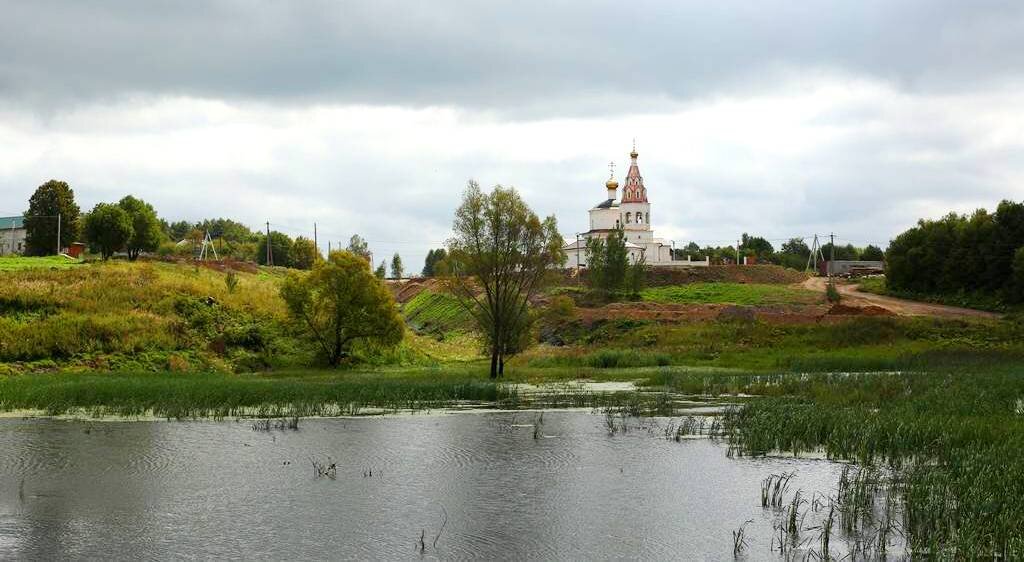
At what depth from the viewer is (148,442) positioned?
27.6m

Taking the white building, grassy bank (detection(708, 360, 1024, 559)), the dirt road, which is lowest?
grassy bank (detection(708, 360, 1024, 559))

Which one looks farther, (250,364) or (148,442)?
(250,364)

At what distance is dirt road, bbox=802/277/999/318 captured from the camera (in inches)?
3029

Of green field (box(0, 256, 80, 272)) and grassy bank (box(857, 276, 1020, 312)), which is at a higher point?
green field (box(0, 256, 80, 272))

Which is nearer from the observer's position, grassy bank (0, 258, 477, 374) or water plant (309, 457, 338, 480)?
water plant (309, 457, 338, 480)

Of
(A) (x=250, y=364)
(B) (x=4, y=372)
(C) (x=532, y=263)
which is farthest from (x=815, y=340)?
(B) (x=4, y=372)

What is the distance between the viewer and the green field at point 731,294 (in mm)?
93875

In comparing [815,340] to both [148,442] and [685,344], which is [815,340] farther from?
[148,442]

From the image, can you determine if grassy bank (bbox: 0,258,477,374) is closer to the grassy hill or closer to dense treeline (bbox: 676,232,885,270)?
A: the grassy hill

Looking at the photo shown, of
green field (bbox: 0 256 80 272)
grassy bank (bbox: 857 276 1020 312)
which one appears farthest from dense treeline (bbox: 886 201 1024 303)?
green field (bbox: 0 256 80 272)

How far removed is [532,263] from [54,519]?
37.6 metres

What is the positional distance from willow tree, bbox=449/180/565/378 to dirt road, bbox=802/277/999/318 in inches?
1444

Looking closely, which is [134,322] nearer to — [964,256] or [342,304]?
[342,304]

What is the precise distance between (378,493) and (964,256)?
82.6 metres
